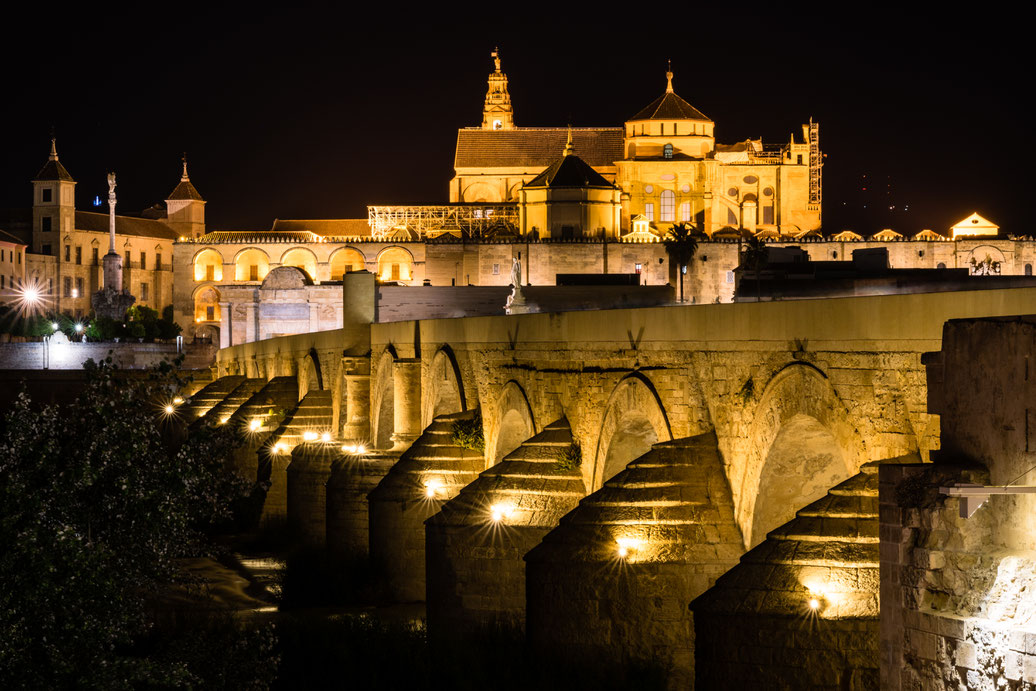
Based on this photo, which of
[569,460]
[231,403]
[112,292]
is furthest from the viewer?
[112,292]

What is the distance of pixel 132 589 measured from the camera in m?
11.9

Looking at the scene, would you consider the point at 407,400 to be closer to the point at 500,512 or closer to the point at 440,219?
the point at 500,512

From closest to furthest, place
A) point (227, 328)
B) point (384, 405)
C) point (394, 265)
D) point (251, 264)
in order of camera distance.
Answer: point (384, 405), point (227, 328), point (394, 265), point (251, 264)

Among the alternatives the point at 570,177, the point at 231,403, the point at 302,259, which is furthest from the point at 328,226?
the point at 231,403

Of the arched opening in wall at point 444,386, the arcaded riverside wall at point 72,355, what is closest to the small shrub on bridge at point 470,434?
the arched opening in wall at point 444,386

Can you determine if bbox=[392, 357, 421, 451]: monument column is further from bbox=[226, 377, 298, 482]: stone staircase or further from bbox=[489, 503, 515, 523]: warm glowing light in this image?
bbox=[489, 503, 515, 523]: warm glowing light

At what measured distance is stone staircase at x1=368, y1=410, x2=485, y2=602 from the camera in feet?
62.9

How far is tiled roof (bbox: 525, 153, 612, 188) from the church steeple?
108 ft

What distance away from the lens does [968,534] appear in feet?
23.7

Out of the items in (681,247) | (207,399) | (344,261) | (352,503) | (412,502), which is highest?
(344,261)

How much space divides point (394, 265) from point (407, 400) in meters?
64.0

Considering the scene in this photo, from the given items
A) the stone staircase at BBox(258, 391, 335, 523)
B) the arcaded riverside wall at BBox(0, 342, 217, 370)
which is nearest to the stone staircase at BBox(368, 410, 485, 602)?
the stone staircase at BBox(258, 391, 335, 523)

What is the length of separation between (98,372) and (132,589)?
3.02 m

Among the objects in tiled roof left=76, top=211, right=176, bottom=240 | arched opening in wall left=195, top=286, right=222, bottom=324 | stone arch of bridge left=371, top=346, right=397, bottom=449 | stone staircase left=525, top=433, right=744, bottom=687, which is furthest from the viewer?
tiled roof left=76, top=211, right=176, bottom=240
